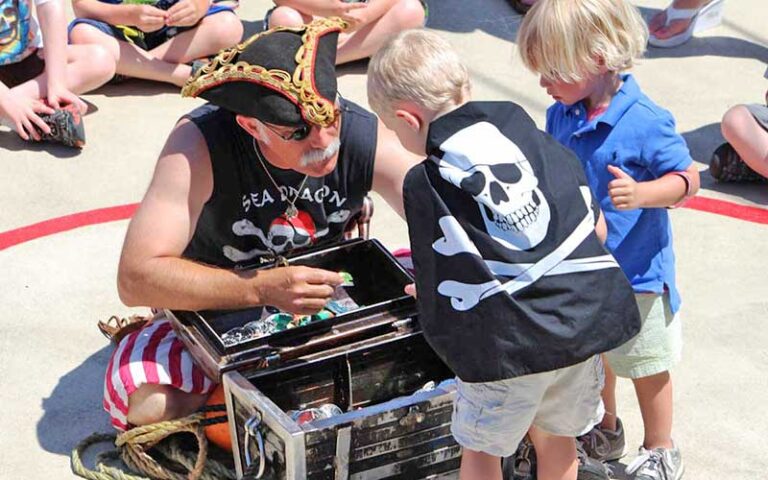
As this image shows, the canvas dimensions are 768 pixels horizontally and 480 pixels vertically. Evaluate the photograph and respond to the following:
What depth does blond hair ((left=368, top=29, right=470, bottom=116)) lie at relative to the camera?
8.11ft

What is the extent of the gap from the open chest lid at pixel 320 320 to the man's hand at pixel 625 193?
628 mm

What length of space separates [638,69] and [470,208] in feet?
12.4

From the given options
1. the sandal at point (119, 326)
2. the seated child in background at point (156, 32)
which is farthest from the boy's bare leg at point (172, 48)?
the sandal at point (119, 326)

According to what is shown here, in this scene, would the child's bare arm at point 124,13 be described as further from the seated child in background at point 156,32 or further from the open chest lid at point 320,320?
the open chest lid at point 320,320

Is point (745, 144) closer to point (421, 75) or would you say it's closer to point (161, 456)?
point (421, 75)

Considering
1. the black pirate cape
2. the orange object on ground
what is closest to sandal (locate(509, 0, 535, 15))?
the orange object on ground

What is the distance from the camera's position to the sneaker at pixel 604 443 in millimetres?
3133

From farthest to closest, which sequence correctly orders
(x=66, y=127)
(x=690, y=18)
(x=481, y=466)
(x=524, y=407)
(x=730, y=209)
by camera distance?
1. (x=690, y=18)
2. (x=66, y=127)
3. (x=730, y=209)
4. (x=481, y=466)
5. (x=524, y=407)

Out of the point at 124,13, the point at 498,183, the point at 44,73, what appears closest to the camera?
the point at 498,183

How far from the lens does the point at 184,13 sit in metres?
5.30

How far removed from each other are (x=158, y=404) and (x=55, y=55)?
2.38 metres

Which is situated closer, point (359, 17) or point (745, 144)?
point (745, 144)

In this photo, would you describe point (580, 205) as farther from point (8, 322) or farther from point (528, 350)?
point (8, 322)

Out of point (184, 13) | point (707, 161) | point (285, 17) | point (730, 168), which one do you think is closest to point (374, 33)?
point (285, 17)
